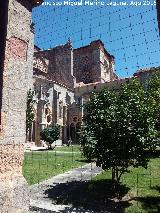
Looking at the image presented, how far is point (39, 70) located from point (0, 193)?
44.3m

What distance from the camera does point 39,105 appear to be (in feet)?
123

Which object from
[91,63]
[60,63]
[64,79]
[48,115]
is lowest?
[48,115]

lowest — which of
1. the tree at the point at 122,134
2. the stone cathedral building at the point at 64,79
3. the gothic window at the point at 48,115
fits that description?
the tree at the point at 122,134

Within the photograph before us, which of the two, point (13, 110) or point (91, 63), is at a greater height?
point (91, 63)

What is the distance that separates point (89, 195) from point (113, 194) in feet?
2.86

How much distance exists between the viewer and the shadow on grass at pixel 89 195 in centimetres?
863

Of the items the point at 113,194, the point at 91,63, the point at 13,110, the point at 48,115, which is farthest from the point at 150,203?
the point at 91,63

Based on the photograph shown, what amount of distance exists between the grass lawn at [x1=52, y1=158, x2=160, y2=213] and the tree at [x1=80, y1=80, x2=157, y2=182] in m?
1.07

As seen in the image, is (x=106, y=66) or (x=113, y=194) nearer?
(x=113, y=194)

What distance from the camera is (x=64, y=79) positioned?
5259 cm

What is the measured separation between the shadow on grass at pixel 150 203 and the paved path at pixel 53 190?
76.0 inches

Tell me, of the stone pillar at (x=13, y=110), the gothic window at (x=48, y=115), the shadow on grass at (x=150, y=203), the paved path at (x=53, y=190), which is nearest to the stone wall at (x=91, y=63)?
the gothic window at (x=48, y=115)

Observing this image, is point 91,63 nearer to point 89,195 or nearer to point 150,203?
point 89,195

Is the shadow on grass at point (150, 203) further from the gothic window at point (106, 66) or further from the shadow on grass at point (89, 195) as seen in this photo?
the gothic window at point (106, 66)
